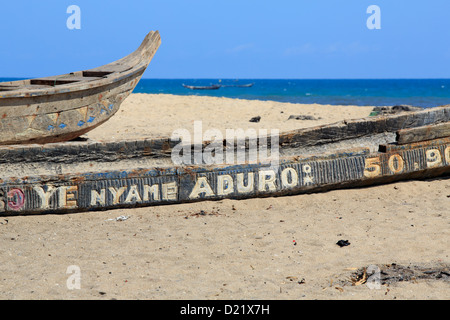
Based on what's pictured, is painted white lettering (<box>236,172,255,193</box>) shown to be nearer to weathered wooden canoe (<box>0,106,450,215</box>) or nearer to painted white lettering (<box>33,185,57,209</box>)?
weathered wooden canoe (<box>0,106,450,215</box>)

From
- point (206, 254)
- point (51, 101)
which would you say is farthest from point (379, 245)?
point (51, 101)

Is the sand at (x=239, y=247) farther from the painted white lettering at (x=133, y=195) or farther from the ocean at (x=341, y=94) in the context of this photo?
the ocean at (x=341, y=94)

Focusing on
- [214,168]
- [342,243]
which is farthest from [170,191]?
[342,243]

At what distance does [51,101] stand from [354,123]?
4.15 meters

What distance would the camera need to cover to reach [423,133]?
6035 millimetres

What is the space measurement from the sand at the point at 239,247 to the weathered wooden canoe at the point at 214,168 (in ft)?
0.41

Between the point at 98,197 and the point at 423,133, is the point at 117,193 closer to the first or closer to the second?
the point at 98,197

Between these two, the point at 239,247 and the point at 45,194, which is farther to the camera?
the point at 45,194

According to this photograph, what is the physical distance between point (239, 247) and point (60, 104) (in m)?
4.12

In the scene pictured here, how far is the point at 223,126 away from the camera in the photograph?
39.4 ft

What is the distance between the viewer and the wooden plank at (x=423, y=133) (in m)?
5.95

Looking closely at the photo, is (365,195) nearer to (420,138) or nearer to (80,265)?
(420,138)

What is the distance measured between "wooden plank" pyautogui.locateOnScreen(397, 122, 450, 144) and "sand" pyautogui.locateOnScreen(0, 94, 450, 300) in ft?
1.75
